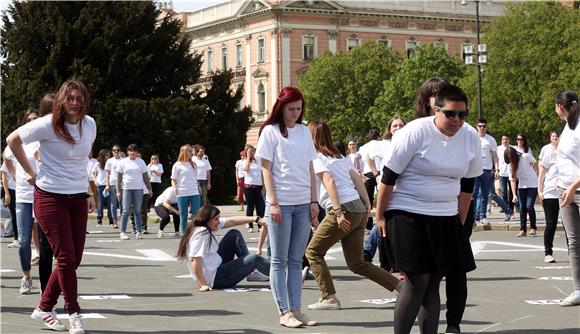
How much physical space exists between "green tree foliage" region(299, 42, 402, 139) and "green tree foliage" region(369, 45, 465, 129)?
15.2 ft

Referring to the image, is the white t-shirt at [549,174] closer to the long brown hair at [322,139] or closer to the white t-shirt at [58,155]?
the long brown hair at [322,139]

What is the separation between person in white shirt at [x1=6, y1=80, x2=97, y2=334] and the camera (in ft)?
30.0

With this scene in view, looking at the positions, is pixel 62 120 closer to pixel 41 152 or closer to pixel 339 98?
pixel 41 152

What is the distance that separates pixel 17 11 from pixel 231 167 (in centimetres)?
1201

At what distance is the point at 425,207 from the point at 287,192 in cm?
222

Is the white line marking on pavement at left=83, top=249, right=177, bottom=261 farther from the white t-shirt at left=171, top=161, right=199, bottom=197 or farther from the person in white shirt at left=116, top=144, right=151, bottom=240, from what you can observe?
Answer: the person in white shirt at left=116, top=144, right=151, bottom=240

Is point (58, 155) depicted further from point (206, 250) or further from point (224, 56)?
point (224, 56)

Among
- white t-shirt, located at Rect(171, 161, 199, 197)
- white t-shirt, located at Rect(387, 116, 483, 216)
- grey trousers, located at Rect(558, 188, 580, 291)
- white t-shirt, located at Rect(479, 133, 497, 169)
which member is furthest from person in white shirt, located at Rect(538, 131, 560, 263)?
white t-shirt, located at Rect(171, 161, 199, 197)

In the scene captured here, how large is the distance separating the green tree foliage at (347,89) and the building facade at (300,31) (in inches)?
294

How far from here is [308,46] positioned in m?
105

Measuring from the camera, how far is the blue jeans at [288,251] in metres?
9.57

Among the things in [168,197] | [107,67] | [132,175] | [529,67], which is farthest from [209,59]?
[132,175]

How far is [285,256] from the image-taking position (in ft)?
31.5

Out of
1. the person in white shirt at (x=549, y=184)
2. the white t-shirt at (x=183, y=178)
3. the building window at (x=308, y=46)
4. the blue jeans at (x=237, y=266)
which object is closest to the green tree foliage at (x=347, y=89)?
the building window at (x=308, y=46)
